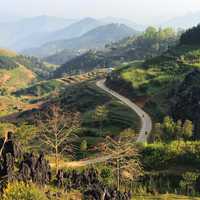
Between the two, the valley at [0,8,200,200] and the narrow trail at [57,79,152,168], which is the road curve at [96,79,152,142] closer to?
the narrow trail at [57,79,152,168]

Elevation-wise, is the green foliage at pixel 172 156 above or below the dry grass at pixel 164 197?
above

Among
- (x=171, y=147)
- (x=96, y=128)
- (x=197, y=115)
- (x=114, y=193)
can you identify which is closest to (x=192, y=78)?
(x=197, y=115)

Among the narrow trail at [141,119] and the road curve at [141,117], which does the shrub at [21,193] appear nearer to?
the narrow trail at [141,119]

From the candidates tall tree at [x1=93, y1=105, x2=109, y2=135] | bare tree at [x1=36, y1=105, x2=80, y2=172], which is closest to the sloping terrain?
tall tree at [x1=93, y1=105, x2=109, y2=135]

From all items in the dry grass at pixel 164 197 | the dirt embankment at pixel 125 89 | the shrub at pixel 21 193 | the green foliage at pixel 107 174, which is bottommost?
the dry grass at pixel 164 197

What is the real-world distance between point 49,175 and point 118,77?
11417 cm

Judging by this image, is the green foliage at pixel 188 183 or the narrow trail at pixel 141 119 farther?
the narrow trail at pixel 141 119

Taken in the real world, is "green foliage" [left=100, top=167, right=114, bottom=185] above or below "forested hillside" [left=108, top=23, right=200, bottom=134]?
below

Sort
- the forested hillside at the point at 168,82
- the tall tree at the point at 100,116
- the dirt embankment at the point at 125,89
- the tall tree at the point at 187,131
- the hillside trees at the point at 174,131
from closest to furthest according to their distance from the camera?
the tall tree at the point at 187,131
the hillside trees at the point at 174,131
the forested hillside at the point at 168,82
the tall tree at the point at 100,116
the dirt embankment at the point at 125,89

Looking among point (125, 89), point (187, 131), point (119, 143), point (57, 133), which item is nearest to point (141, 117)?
point (187, 131)

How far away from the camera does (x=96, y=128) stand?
10850 centimetres

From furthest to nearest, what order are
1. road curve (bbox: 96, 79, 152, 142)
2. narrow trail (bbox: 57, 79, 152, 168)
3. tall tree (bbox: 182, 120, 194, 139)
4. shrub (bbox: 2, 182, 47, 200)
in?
road curve (bbox: 96, 79, 152, 142)
tall tree (bbox: 182, 120, 194, 139)
narrow trail (bbox: 57, 79, 152, 168)
shrub (bbox: 2, 182, 47, 200)

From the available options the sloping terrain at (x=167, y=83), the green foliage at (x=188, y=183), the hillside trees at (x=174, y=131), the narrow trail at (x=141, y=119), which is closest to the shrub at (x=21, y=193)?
the green foliage at (x=188, y=183)

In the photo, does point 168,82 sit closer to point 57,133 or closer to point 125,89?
point 125,89
